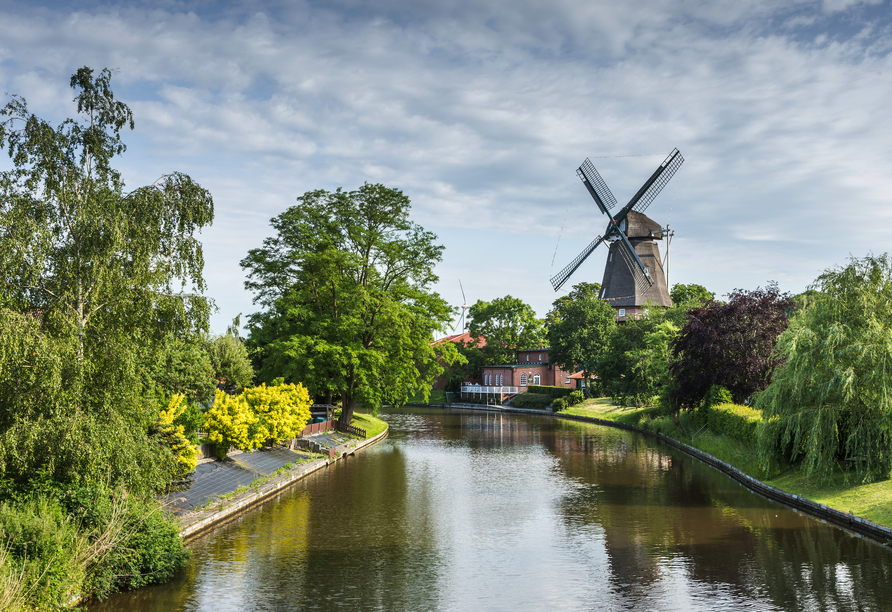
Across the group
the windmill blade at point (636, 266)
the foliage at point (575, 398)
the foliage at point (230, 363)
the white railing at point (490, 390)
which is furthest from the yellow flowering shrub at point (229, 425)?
the white railing at point (490, 390)

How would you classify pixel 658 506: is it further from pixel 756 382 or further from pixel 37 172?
pixel 37 172

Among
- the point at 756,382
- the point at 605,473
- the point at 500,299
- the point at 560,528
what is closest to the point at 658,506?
the point at 560,528

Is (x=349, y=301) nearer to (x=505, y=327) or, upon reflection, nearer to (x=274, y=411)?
(x=274, y=411)

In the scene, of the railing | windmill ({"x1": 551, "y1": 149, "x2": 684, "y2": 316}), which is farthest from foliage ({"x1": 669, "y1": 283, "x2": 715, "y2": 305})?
the railing

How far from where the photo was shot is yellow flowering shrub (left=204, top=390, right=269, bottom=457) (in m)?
28.0

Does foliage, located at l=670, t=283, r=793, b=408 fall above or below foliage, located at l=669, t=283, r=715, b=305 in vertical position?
below

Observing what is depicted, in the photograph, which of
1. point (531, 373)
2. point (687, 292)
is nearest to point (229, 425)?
point (531, 373)

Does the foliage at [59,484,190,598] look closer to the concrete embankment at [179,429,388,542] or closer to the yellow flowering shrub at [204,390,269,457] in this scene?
the concrete embankment at [179,429,388,542]

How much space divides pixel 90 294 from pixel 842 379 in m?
24.1

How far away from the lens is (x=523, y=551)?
768 inches

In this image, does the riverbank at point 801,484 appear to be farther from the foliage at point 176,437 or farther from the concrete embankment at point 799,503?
the foliage at point 176,437

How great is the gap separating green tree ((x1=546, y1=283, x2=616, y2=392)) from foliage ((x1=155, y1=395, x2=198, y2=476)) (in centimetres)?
5989

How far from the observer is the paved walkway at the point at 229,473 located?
22109 millimetres

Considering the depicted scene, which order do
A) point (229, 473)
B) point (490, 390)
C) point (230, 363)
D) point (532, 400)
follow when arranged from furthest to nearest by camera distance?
point (490, 390), point (532, 400), point (230, 363), point (229, 473)
